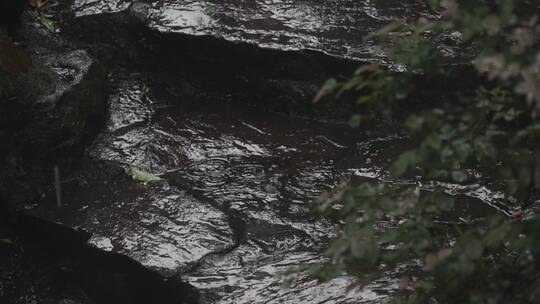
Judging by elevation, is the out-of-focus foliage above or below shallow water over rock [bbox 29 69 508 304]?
above

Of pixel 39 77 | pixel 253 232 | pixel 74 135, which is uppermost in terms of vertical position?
pixel 39 77

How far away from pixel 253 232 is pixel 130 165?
1058 millimetres

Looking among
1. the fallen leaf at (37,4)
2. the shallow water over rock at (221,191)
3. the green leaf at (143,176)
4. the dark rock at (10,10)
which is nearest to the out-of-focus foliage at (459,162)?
the shallow water over rock at (221,191)

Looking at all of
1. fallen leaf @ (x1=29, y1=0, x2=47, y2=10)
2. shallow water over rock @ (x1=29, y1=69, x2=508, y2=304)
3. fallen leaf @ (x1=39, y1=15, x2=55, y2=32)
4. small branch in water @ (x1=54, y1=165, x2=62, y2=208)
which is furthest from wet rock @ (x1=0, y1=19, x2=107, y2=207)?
fallen leaf @ (x1=29, y1=0, x2=47, y2=10)

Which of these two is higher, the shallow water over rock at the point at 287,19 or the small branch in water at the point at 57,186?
the shallow water over rock at the point at 287,19

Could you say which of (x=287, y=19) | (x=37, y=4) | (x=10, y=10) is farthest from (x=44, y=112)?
(x=287, y=19)

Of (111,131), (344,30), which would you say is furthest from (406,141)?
(111,131)

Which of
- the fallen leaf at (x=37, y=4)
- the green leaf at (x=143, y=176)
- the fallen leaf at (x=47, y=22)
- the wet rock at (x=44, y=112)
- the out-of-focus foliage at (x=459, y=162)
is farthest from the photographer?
the fallen leaf at (x=37, y=4)

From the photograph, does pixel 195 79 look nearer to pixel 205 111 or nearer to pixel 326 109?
pixel 205 111

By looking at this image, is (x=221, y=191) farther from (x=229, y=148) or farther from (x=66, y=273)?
(x=66, y=273)

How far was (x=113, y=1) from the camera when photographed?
5457 millimetres

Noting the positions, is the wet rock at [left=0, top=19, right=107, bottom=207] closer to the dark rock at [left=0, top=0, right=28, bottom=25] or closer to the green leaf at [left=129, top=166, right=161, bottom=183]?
the dark rock at [left=0, top=0, right=28, bottom=25]

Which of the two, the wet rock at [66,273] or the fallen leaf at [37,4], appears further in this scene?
the fallen leaf at [37,4]

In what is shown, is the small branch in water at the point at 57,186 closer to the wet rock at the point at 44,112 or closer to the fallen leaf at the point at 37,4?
the wet rock at the point at 44,112
